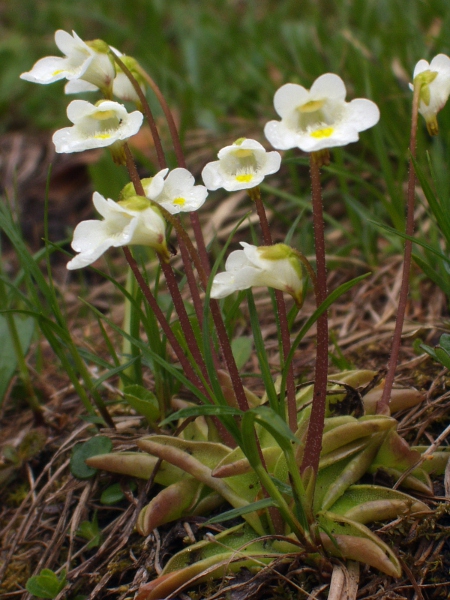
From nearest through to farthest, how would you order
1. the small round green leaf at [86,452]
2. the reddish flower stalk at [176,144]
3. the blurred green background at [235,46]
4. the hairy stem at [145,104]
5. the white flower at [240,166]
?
the white flower at [240,166] < the hairy stem at [145,104] < the reddish flower stalk at [176,144] < the small round green leaf at [86,452] < the blurred green background at [235,46]

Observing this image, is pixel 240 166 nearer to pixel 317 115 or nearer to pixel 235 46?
pixel 317 115

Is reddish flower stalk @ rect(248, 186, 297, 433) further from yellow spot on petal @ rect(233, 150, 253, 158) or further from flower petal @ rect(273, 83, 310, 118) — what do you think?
flower petal @ rect(273, 83, 310, 118)

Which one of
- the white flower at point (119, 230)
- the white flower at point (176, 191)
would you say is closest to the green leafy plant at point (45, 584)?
the white flower at point (119, 230)

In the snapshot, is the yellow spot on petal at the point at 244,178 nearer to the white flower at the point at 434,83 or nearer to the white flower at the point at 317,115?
the white flower at the point at 317,115

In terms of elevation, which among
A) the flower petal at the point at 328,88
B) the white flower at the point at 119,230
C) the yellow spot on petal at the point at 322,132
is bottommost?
the white flower at the point at 119,230

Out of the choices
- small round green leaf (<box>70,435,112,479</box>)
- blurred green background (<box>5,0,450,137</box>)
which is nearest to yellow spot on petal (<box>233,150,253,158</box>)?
small round green leaf (<box>70,435,112,479</box>)

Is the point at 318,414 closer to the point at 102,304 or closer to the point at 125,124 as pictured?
the point at 125,124
